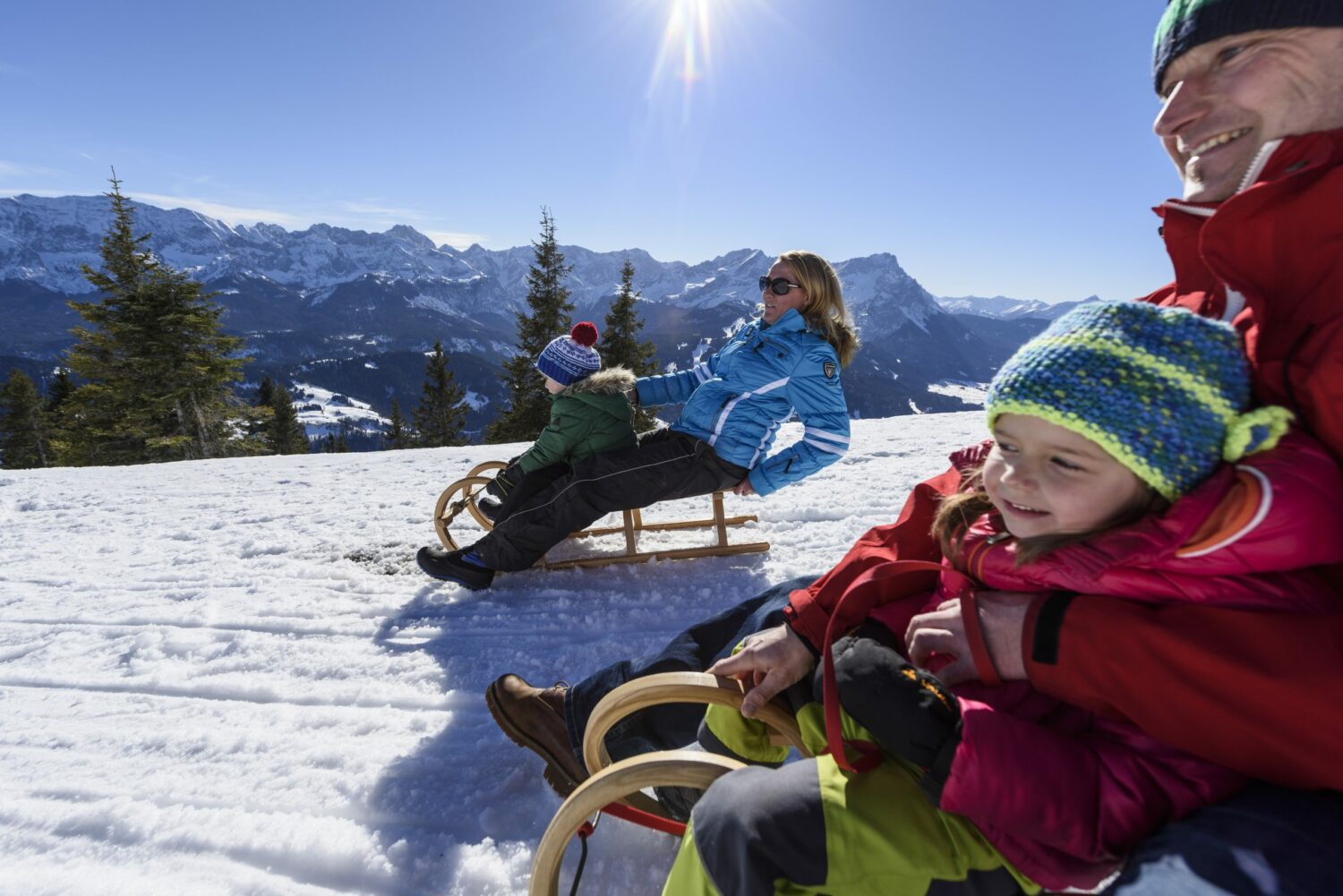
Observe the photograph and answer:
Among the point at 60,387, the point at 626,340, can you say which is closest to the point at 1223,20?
the point at 626,340

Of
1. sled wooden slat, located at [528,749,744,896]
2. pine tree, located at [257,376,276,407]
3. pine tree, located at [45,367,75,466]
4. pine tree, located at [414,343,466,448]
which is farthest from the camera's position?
pine tree, located at [257,376,276,407]

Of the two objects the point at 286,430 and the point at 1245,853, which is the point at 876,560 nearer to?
the point at 1245,853

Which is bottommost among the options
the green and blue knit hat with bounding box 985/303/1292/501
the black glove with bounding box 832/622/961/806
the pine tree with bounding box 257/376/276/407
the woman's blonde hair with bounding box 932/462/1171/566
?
the black glove with bounding box 832/622/961/806

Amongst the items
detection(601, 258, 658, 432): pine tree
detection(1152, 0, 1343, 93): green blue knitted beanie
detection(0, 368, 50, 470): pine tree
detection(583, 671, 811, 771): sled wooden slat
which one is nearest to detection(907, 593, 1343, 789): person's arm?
detection(583, 671, 811, 771): sled wooden slat

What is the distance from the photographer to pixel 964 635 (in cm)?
124

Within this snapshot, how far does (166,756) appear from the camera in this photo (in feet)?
7.55

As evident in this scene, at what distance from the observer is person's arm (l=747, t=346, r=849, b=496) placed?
11.1 ft

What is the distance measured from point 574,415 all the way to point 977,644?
271cm

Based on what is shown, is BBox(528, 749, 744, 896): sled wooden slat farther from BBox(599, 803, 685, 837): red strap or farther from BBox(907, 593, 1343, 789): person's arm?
BBox(907, 593, 1343, 789): person's arm

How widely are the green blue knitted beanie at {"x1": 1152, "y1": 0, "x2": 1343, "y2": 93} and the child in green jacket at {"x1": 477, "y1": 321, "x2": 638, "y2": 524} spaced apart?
2.64 metres

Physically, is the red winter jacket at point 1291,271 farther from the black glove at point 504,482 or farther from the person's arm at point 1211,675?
the black glove at point 504,482

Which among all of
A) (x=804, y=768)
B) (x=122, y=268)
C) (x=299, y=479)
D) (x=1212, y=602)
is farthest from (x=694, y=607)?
(x=122, y=268)

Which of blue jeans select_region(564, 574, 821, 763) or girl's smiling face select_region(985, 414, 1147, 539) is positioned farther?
blue jeans select_region(564, 574, 821, 763)

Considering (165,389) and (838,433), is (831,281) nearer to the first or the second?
(838,433)
